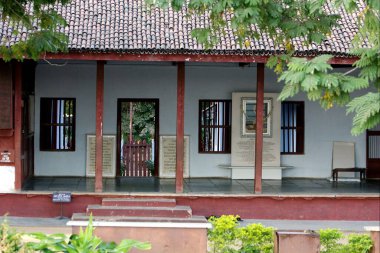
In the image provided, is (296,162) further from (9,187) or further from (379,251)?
(379,251)

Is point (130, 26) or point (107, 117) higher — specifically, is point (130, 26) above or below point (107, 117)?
above

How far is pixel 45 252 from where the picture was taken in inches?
359

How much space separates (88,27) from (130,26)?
90cm

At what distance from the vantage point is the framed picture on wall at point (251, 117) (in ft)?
62.8

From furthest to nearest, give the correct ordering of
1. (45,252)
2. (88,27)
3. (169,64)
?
(169,64) → (88,27) → (45,252)

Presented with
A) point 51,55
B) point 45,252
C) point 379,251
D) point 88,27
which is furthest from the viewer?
point 88,27

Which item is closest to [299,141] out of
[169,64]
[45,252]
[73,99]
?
[169,64]

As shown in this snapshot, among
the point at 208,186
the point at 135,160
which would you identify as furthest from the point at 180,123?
the point at 135,160

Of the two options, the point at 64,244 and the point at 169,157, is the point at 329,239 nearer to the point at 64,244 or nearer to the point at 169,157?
the point at 64,244

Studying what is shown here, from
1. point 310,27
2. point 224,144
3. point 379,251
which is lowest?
point 379,251

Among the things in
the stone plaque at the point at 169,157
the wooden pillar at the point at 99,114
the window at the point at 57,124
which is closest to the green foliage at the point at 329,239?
the wooden pillar at the point at 99,114

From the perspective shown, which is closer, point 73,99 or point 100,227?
Answer: point 100,227

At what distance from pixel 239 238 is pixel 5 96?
273 inches

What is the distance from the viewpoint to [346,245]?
10672 mm
